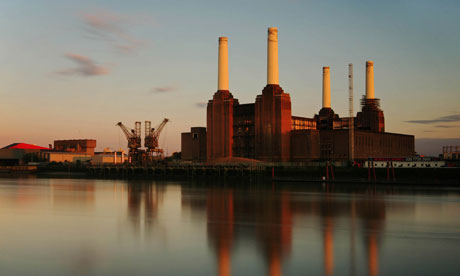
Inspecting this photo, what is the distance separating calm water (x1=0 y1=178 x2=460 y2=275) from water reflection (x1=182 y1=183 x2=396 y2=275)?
0.06 m

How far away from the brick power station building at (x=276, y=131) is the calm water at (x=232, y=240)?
7146cm

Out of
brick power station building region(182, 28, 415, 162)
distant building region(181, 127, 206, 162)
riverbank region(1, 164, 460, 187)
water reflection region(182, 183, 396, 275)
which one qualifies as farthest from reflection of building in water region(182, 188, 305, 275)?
distant building region(181, 127, 206, 162)

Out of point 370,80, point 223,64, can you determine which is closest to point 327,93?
point 370,80

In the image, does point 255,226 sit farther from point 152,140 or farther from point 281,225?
point 152,140

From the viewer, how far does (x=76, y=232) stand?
2769 cm

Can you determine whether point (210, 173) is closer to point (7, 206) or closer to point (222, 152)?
point (222, 152)

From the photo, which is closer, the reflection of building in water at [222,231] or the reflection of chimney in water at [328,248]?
the reflection of chimney in water at [328,248]

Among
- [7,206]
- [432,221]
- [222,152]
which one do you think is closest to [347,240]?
[432,221]

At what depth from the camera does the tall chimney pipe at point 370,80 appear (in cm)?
13188

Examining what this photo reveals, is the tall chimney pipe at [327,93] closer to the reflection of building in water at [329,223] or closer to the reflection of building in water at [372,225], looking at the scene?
the reflection of building in water at [372,225]

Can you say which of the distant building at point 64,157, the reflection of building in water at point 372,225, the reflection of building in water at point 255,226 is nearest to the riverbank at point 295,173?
the reflection of building in water at point 372,225

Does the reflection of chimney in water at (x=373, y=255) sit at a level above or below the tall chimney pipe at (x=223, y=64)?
below

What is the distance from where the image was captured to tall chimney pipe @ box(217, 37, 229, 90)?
11975cm

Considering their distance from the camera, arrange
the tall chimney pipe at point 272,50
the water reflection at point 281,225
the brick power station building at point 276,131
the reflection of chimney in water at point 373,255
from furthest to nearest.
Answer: the brick power station building at point 276,131
the tall chimney pipe at point 272,50
the water reflection at point 281,225
the reflection of chimney in water at point 373,255
